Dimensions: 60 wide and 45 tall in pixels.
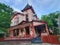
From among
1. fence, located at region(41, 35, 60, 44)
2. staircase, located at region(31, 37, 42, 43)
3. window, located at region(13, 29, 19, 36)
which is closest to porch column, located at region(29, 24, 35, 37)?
staircase, located at region(31, 37, 42, 43)

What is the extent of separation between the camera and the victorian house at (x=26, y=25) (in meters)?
4.61

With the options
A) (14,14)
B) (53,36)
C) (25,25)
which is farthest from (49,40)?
(14,14)

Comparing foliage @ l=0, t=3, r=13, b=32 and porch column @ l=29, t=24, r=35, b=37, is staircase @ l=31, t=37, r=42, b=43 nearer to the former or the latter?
porch column @ l=29, t=24, r=35, b=37

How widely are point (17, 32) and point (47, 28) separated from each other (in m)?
0.84

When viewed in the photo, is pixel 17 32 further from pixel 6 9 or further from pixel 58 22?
pixel 58 22

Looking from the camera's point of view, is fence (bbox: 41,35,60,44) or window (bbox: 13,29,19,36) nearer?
fence (bbox: 41,35,60,44)

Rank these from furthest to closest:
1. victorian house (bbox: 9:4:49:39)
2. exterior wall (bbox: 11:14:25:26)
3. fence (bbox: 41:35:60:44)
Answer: exterior wall (bbox: 11:14:25:26), victorian house (bbox: 9:4:49:39), fence (bbox: 41:35:60:44)

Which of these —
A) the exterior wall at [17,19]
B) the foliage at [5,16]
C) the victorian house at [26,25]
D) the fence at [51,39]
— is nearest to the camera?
the fence at [51,39]

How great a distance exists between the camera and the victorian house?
4609 millimetres

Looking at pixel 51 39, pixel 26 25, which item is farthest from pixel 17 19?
pixel 51 39

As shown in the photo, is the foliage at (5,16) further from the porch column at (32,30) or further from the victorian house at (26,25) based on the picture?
the porch column at (32,30)

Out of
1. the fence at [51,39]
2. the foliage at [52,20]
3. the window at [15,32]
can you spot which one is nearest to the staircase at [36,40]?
the fence at [51,39]

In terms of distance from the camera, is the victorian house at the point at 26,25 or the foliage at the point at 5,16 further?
the foliage at the point at 5,16

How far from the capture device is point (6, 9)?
5184 mm
